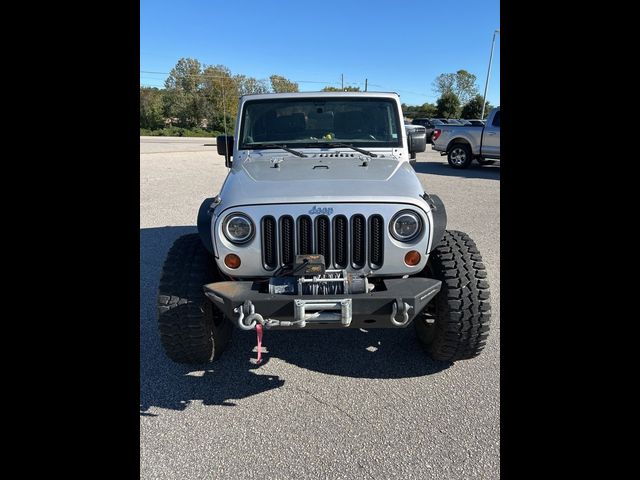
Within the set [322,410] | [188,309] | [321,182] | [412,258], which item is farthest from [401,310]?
[188,309]

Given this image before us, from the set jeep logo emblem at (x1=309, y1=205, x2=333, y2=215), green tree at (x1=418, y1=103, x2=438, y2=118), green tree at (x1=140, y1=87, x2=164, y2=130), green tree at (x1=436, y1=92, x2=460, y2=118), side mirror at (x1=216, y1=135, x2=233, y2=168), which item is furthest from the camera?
green tree at (x1=418, y1=103, x2=438, y2=118)

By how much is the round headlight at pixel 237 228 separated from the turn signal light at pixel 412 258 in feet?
3.17

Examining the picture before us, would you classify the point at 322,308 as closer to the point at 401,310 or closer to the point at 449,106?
the point at 401,310

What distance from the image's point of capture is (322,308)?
2342 millimetres

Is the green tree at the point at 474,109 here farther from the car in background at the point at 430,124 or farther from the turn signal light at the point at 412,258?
the turn signal light at the point at 412,258

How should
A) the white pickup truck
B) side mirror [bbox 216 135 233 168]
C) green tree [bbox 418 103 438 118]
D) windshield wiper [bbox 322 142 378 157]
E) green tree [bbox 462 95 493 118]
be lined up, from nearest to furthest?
windshield wiper [bbox 322 142 378 157] < side mirror [bbox 216 135 233 168] < the white pickup truck < green tree [bbox 462 95 493 118] < green tree [bbox 418 103 438 118]

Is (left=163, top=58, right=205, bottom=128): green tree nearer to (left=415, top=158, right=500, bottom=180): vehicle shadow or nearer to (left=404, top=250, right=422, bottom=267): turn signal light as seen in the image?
(left=415, top=158, right=500, bottom=180): vehicle shadow

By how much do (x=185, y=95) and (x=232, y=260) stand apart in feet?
Result: 172

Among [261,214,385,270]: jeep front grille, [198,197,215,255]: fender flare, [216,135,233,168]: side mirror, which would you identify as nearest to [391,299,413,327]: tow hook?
[261,214,385,270]: jeep front grille

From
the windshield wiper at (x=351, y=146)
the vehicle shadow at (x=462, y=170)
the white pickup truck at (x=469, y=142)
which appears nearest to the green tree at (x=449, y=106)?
the vehicle shadow at (x=462, y=170)

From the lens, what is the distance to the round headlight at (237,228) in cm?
258

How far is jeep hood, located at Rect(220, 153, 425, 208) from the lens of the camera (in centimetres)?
259
